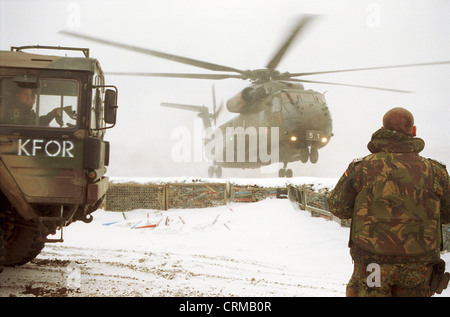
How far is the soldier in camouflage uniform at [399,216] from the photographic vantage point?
2291mm

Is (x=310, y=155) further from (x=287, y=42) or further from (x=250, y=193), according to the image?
(x=287, y=42)

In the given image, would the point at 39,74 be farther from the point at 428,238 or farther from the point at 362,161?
the point at 428,238

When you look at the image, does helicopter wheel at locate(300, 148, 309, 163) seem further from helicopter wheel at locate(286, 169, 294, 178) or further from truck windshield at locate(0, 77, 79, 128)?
truck windshield at locate(0, 77, 79, 128)

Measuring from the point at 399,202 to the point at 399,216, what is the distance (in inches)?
4.0

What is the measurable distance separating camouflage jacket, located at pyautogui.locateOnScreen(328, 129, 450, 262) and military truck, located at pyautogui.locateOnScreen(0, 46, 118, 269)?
126 inches

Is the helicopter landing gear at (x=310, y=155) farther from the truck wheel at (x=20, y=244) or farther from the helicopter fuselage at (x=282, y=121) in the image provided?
the truck wheel at (x=20, y=244)

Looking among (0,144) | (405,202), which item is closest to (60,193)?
(0,144)

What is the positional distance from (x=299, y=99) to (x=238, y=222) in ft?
17.5

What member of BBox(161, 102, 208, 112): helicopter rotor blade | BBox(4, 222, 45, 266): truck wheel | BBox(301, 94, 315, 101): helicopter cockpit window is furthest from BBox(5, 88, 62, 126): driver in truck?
BBox(161, 102, 208, 112): helicopter rotor blade

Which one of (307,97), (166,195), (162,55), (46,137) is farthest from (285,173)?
(46,137)

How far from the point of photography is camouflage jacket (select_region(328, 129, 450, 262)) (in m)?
2.29

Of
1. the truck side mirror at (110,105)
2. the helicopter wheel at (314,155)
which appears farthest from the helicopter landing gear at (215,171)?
the truck side mirror at (110,105)

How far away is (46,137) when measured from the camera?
3994 mm

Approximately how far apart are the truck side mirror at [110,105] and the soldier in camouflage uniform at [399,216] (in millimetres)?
3215
